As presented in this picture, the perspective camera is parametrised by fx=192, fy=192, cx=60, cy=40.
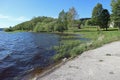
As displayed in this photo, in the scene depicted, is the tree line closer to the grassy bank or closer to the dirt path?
the grassy bank

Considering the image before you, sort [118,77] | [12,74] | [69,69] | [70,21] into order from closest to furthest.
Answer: [118,77] → [69,69] → [12,74] → [70,21]

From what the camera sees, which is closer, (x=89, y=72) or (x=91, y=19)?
(x=89, y=72)

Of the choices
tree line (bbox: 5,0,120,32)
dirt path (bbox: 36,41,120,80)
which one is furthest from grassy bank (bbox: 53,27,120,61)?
tree line (bbox: 5,0,120,32)

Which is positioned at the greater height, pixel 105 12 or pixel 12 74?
pixel 105 12

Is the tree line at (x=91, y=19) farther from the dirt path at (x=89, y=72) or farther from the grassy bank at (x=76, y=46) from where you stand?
the dirt path at (x=89, y=72)

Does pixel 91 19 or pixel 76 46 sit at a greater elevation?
pixel 91 19

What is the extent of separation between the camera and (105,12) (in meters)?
Result: 70.6

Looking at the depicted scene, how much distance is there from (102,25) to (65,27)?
2261cm

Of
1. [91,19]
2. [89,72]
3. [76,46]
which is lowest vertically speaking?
[76,46]

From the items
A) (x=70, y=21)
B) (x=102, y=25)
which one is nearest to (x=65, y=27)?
(x=70, y=21)

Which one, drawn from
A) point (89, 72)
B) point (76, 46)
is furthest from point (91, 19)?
point (89, 72)

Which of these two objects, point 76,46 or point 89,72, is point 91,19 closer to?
point 76,46

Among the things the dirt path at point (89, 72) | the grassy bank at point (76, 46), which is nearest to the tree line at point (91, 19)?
the grassy bank at point (76, 46)

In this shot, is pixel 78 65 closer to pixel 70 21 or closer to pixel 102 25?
pixel 102 25
